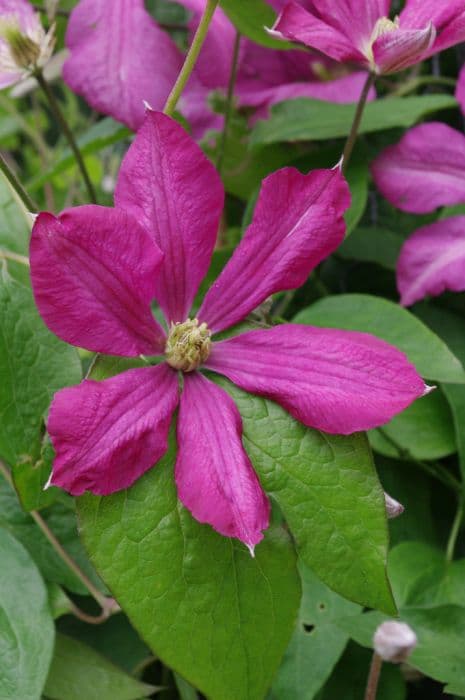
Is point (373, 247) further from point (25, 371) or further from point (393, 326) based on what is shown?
point (25, 371)

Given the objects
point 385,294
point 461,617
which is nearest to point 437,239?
point 385,294

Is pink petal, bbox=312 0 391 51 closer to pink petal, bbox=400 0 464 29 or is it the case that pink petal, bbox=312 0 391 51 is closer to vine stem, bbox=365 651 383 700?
pink petal, bbox=400 0 464 29

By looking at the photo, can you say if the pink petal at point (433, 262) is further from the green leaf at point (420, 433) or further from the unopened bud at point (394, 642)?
the unopened bud at point (394, 642)

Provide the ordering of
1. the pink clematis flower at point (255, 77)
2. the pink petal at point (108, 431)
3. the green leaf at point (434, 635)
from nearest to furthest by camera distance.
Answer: the pink petal at point (108, 431)
the green leaf at point (434, 635)
the pink clematis flower at point (255, 77)

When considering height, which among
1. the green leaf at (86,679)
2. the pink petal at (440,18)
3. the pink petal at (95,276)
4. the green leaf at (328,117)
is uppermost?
the pink petal at (440,18)

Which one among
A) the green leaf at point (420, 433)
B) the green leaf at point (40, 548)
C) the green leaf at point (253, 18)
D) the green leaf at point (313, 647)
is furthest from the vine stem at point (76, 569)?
the green leaf at point (253, 18)

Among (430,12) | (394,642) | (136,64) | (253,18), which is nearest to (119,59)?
(136,64)

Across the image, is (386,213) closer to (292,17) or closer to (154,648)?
(292,17)

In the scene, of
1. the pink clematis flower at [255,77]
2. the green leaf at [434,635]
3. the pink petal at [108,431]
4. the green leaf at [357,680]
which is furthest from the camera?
the pink clematis flower at [255,77]
